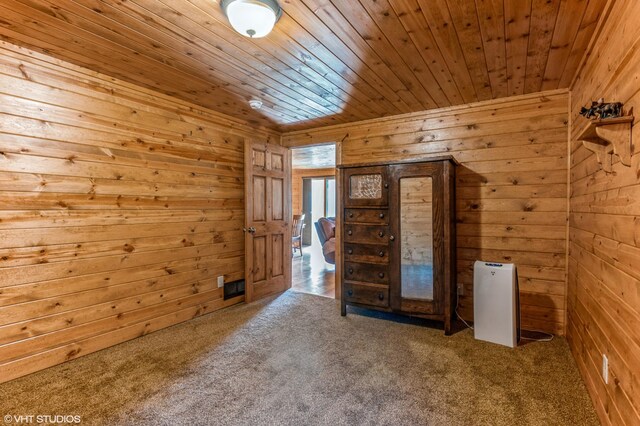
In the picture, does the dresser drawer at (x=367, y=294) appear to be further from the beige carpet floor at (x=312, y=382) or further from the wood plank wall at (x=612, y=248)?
the wood plank wall at (x=612, y=248)

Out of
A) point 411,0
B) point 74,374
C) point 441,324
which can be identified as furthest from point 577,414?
point 74,374

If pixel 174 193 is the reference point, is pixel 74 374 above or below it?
below

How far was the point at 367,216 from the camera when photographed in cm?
309

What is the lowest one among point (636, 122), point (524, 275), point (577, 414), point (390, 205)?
point (577, 414)

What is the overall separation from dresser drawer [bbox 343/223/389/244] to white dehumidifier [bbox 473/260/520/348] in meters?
0.84

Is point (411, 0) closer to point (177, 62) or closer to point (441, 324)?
point (177, 62)

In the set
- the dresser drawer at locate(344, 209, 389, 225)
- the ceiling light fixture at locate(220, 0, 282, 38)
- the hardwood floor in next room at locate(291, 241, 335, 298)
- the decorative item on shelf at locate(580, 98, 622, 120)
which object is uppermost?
the ceiling light fixture at locate(220, 0, 282, 38)

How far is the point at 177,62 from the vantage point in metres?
2.26

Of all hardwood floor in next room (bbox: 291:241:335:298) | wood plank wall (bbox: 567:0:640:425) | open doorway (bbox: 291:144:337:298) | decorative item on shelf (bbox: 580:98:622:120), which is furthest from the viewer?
open doorway (bbox: 291:144:337:298)

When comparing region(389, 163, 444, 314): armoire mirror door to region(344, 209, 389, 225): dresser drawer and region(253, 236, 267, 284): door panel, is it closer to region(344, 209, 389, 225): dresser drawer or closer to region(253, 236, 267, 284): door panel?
region(344, 209, 389, 225): dresser drawer

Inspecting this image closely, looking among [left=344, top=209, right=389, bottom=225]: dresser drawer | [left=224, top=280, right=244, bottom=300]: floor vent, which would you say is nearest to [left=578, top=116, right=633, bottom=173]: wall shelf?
[left=344, top=209, right=389, bottom=225]: dresser drawer

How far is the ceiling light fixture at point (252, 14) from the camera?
154cm

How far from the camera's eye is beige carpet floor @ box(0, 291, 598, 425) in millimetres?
1720

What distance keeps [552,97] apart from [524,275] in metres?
1.62
